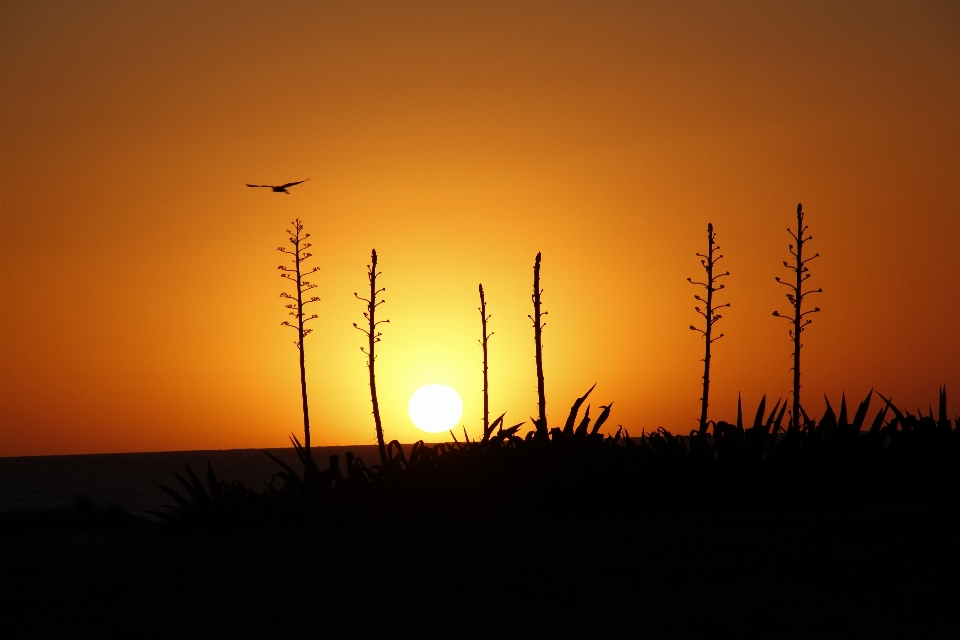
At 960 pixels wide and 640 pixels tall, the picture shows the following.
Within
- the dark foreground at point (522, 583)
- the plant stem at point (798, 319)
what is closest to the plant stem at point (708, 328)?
the plant stem at point (798, 319)

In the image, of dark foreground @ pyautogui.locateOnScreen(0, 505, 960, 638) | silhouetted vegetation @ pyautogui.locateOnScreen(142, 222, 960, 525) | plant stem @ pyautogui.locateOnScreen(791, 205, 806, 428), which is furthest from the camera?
plant stem @ pyautogui.locateOnScreen(791, 205, 806, 428)

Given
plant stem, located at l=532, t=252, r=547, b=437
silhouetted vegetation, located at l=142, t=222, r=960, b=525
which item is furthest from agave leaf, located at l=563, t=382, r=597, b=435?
plant stem, located at l=532, t=252, r=547, b=437

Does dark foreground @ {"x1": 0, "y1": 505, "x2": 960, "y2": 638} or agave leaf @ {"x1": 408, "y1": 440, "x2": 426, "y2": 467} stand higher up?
agave leaf @ {"x1": 408, "y1": 440, "x2": 426, "y2": 467}

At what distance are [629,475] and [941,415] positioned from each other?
16.0ft

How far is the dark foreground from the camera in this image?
9.10m

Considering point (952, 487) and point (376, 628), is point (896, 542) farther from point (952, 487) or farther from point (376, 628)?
point (376, 628)

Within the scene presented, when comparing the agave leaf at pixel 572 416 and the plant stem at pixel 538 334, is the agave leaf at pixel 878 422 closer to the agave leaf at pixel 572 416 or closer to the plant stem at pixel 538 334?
the agave leaf at pixel 572 416

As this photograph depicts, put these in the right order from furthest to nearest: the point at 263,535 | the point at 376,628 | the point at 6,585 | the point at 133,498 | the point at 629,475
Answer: the point at 133,498 → the point at 629,475 → the point at 263,535 → the point at 6,585 → the point at 376,628

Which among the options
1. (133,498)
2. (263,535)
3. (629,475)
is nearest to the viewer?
(263,535)

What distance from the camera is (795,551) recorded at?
37.1 ft

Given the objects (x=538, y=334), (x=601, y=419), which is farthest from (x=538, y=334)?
(x=601, y=419)

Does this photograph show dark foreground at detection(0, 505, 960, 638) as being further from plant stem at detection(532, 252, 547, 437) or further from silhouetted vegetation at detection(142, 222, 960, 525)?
plant stem at detection(532, 252, 547, 437)

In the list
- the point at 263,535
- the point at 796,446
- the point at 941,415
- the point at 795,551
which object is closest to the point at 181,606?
the point at 263,535

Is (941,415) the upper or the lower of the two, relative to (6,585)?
upper
